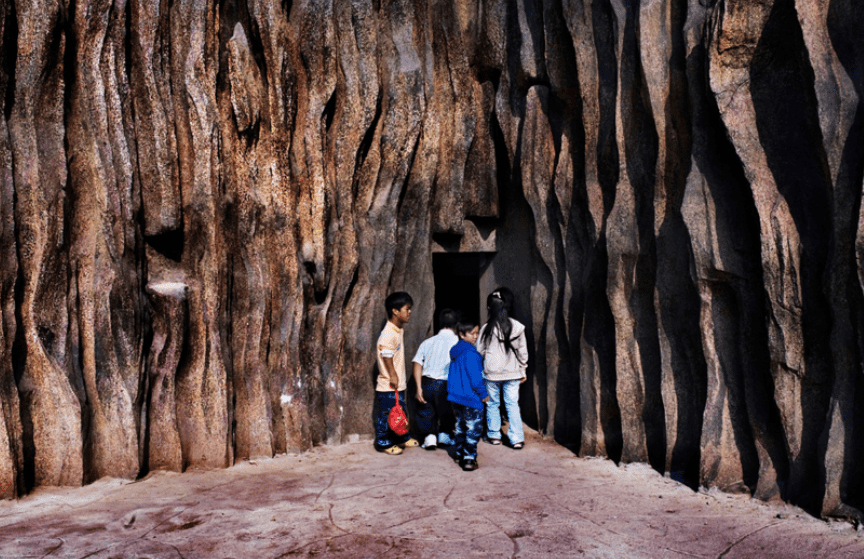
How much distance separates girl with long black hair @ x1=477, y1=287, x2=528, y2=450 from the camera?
7656mm

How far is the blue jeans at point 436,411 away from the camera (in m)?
7.65

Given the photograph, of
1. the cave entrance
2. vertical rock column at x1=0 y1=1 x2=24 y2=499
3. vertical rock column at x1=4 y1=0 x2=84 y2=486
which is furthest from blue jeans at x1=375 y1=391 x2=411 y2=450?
the cave entrance

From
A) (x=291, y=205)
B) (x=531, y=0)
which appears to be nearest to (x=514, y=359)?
(x=291, y=205)

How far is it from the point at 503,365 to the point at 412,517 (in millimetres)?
2580

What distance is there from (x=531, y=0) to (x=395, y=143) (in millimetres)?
2147

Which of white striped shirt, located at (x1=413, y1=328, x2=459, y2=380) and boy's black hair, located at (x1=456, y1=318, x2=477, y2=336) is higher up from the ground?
boy's black hair, located at (x1=456, y1=318, x2=477, y2=336)

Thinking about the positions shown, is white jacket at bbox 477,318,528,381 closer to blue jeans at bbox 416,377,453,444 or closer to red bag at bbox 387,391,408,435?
blue jeans at bbox 416,377,453,444

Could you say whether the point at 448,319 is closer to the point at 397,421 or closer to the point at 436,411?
the point at 436,411

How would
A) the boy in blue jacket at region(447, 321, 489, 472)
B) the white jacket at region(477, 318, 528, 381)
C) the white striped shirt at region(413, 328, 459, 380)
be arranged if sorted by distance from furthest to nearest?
the white jacket at region(477, 318, 528, 381) < the white striped shirt at region(413, 328, 459, 380) < the boy in blue jacket at region(447, 321, 489, 472)

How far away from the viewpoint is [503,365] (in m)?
7.68

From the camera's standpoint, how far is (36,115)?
6.19 metres

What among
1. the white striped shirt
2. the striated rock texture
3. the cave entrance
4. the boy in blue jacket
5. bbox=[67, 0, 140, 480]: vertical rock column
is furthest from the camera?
the cave entrance

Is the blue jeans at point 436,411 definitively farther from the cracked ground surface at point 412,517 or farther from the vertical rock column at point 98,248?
the vertical rock column at point 98,248

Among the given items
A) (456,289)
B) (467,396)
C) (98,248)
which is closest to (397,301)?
(467,396)
